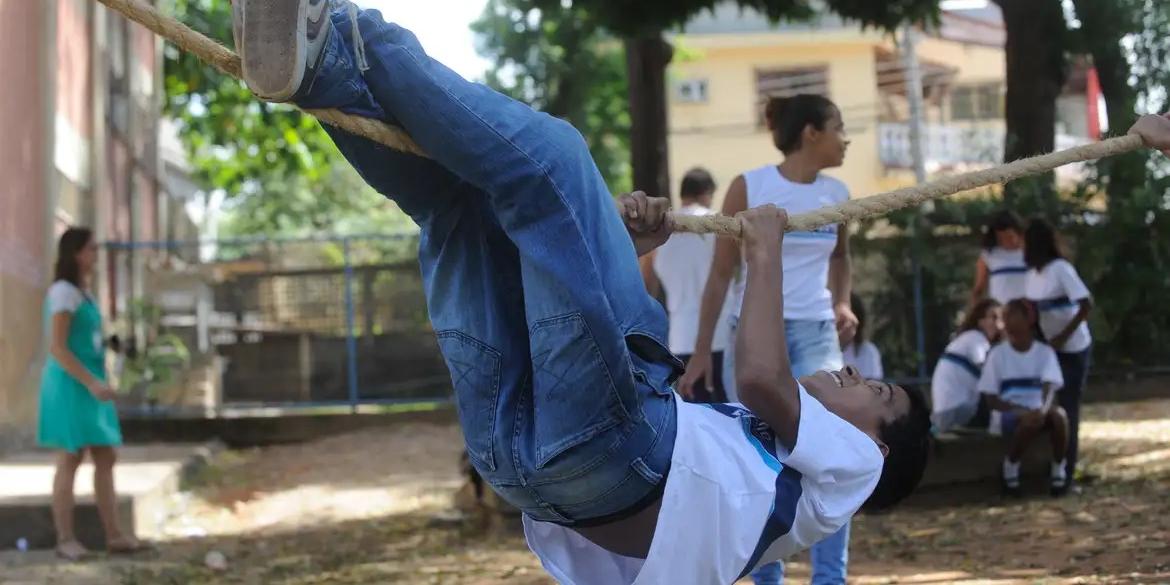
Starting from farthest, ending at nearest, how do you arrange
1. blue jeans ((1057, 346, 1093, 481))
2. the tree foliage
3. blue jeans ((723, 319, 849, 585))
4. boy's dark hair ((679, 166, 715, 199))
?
the tree foliage, blue jeans ((1057, 346, 1093, 481)), boy's dark hair ((679, 166, 715, 199)), blue jeans ((723, 319, 849, 585))

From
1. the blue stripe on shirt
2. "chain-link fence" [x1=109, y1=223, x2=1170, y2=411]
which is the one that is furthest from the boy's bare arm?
"chain-link fence" [x1=109, y1=223, x2=1170, y2=411]

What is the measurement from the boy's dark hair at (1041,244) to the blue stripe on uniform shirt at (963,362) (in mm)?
728

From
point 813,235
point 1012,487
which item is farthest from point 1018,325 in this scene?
point 813,235

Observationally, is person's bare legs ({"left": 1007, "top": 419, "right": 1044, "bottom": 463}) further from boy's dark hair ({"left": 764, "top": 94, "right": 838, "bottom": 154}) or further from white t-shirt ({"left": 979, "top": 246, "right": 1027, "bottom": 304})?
boy's dark hair ({"left": 764, "top": 94, "right": 838, "bottom": 154})

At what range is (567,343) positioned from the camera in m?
2.93

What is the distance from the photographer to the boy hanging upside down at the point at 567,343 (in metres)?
2.89

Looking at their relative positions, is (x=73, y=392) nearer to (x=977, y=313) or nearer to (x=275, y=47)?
(x=275, y=47)

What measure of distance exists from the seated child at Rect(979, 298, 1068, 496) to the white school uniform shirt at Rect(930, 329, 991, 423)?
375mm

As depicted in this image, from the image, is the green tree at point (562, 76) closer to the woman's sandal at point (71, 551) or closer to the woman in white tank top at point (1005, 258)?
the woman in white tank top at point (1005, 258)

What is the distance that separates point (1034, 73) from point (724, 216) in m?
9.47

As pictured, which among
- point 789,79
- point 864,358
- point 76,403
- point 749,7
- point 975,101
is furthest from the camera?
point 975,101

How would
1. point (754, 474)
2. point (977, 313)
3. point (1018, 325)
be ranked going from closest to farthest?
point (754, 474)
point (1018, 325)
point (977, 313)

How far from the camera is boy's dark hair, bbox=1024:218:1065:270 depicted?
8.20m

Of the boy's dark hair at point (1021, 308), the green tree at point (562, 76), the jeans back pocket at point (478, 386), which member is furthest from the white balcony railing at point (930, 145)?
the jeans back pocket at point (478, 386)
